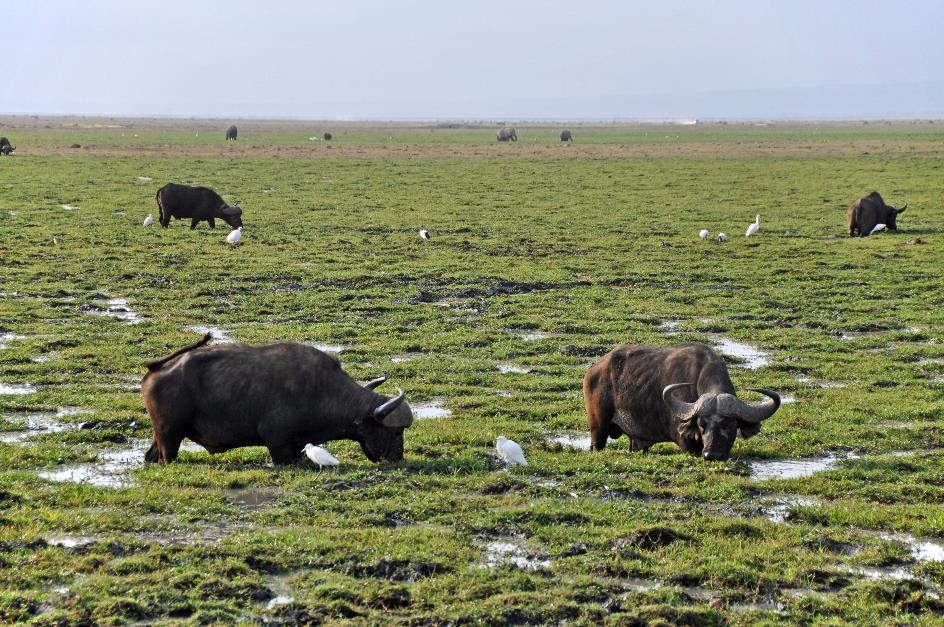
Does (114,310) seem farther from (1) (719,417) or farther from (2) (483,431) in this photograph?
(1) (719,417)

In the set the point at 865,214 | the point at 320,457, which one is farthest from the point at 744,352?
the point at 865,214

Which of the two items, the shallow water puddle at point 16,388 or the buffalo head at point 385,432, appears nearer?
the buffalo head at point 385,432

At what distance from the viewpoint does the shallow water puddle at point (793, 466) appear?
1070 cm

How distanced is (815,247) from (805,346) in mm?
11817

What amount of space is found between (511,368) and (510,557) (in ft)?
24.7

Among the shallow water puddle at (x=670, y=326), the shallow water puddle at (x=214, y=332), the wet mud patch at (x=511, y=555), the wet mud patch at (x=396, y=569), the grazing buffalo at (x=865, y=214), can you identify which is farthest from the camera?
the grazing buffalo at (x=865, y=214)

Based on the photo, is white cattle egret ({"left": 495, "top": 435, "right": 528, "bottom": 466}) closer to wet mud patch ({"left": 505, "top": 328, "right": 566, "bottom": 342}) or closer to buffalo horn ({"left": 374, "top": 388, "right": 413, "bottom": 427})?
buffalo horn ({"left": 374, "top": 388, "right": 413, "bottom": 427})

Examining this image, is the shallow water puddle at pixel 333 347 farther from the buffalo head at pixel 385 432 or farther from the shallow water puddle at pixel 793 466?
the shallow water puddle at pixel 793 466

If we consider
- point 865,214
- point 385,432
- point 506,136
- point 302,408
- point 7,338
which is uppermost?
point 506,136

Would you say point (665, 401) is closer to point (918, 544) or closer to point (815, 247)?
point (918, 544)

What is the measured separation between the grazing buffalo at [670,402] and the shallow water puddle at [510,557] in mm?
3113

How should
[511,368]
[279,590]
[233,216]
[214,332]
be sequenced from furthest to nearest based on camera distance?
[233,216], [214,332], [511,368], [279,590]

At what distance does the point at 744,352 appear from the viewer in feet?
54.3

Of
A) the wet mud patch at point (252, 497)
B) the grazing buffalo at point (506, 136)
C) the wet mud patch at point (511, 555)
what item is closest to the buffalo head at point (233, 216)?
the wet mud patch at point (252, 497)
